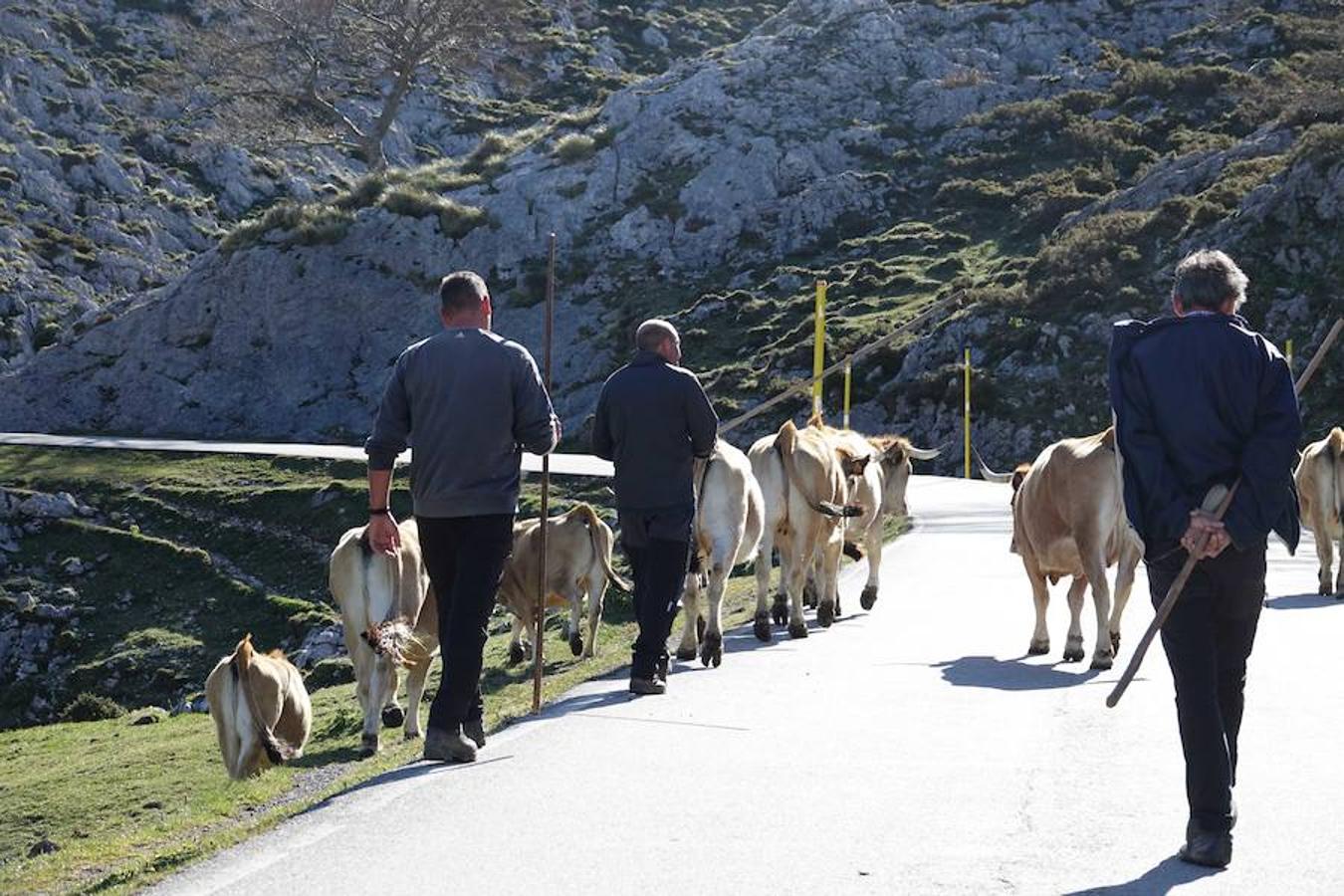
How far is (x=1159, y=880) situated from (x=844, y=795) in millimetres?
1688

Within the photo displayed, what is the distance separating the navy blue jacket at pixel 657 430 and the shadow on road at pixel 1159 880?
15.8ft

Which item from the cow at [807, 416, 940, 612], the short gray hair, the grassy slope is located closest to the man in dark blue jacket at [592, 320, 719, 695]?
the grassy slope

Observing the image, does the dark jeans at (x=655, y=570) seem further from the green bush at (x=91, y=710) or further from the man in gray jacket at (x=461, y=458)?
the green bush at (x=91, y=710)

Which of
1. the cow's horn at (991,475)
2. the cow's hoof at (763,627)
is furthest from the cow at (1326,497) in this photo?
the cow's hoof at (763,627)

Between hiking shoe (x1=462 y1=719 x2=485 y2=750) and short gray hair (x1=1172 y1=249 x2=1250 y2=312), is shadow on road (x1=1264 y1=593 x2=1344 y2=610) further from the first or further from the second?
short gray hair (x1=1172 y1=249 x2=1250 y2=312)

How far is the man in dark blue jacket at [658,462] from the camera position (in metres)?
10.3

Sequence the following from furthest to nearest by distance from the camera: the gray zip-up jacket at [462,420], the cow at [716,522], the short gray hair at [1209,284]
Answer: the cow at [716,522]
the gray zip-up jacket at [462,420]
the short gray hair at [1209,284]

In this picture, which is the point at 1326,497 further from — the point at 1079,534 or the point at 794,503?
the point at 1079,534

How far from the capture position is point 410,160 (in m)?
83.4

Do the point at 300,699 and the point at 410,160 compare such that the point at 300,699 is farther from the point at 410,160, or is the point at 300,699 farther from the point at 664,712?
the point at 410,160

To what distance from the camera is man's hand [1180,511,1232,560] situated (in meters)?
5.89

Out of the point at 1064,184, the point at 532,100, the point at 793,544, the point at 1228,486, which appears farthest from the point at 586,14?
the point at 1228,486

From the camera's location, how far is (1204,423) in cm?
609

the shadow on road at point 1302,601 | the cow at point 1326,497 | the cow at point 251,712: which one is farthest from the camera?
the cow at point 1326,497
